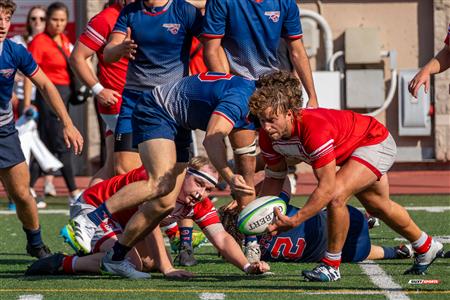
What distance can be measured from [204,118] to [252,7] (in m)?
1.70

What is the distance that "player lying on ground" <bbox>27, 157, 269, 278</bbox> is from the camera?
8.19 m

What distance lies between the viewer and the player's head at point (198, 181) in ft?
26.9

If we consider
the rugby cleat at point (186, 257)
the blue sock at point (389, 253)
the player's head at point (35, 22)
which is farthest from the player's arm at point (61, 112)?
the player's head at point (35, 22)

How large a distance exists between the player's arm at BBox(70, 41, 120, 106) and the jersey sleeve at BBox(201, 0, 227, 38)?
1.05m

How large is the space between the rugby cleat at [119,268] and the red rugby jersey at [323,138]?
3.57ft

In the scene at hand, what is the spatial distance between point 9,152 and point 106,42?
52.0 inches

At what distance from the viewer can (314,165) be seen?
7625 millimetres

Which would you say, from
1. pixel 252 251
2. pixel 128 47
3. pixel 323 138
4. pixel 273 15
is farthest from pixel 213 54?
pixel 323 138

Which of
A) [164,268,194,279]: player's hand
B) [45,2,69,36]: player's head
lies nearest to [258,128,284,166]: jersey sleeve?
[164,268,194,279]: player's hand

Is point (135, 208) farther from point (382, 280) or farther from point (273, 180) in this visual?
point (382, 280)

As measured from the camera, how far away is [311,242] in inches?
353

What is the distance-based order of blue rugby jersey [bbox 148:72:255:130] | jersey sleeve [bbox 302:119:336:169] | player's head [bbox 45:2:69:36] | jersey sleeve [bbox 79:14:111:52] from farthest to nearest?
player's head [bbox 45:2:69:36] < jersey sleeve [bbox 79:14:111:52] < blue rugby jersey [bbox 148:72:255:130] < jersey sleeve [bbox 302:119:336:169]

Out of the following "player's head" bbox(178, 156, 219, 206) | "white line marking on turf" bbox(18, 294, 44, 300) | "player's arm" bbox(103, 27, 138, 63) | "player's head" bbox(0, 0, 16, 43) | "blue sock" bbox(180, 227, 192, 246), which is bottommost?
"blue sock" bbox(180, 227, 192, 246)

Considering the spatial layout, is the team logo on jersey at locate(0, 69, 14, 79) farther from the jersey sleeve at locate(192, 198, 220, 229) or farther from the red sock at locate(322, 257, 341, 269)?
the red sock at locate(322, 257, 341, 269)
